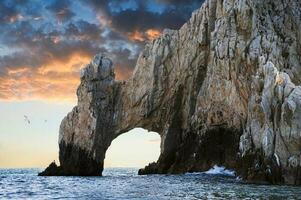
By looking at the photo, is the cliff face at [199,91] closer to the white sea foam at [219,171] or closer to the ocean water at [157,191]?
the white sea foam at [219,171]

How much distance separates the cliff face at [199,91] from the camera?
71.8 meters

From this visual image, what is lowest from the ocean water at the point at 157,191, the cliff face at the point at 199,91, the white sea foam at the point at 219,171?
the ocean water at the point at 157,191

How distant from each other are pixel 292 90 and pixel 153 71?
44.9 m

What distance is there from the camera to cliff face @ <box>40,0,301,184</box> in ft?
235

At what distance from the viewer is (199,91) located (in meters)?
89.5

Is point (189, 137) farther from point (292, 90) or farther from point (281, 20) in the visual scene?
point (292, 90)

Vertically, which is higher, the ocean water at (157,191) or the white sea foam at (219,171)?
the white sea foam at (219,171)

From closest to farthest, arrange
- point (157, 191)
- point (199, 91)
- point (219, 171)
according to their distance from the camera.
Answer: point (157, 191)
point (219, 171)
point (199, 91)

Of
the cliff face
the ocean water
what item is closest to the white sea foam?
the ocean water

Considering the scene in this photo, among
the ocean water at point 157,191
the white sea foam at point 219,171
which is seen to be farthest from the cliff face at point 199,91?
the ocean water at point 157,191

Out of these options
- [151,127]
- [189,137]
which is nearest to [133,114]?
[151,127]

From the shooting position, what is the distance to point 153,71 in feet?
307

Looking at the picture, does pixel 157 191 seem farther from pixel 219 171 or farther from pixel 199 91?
pixel 199 91

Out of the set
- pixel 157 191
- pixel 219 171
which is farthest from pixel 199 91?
pixel 157 191
